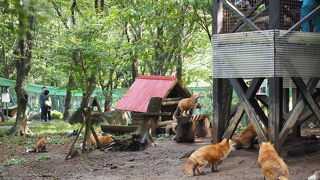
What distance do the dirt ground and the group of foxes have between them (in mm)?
229

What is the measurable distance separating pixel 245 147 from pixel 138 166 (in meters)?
2.56

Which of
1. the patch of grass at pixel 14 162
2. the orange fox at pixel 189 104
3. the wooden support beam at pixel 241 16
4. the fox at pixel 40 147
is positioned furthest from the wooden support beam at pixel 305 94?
the fox at pixel 40 147

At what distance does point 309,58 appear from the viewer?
975 cm

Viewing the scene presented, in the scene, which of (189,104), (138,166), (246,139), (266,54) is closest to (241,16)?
(266,54)

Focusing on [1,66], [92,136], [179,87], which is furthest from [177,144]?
[1,66]

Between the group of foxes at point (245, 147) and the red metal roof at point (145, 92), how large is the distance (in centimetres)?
712

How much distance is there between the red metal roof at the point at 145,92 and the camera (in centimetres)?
1805

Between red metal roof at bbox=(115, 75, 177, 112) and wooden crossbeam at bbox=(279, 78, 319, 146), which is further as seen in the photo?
red metal roof at bbox=(115, 75, 177, 112)

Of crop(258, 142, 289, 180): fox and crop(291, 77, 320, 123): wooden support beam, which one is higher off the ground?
crop(291, 77, 320, 123): wooden support beam

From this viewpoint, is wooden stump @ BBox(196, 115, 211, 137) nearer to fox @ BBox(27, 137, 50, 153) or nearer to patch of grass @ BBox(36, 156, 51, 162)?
fox @ BBox(27, 137, 50, 153)

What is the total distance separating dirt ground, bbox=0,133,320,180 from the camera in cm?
881

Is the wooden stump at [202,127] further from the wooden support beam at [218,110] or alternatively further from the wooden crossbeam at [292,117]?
the wooden crossbeam at [292,117]

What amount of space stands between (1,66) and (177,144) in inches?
846

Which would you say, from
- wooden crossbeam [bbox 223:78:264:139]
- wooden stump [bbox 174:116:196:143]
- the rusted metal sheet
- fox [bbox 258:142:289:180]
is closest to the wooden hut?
wooden stump [bbox 174:116:196:143]
